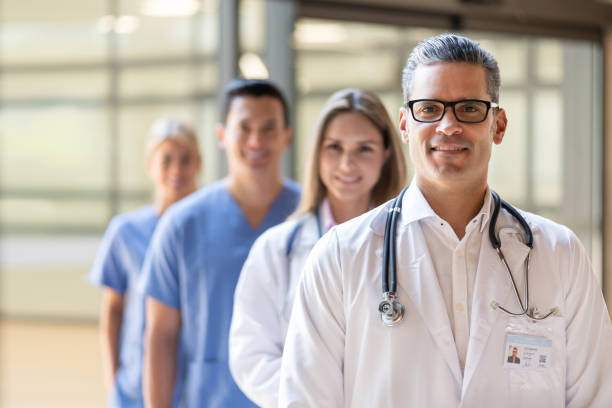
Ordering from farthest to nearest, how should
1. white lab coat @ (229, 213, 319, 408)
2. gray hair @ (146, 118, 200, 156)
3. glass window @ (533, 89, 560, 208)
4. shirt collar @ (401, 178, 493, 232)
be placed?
glass window @ (533, 89, 560, 208) < gray hair @ (146, 118, 200, 156) < white lab coat @ (229, 213, 319, 408) < shirt collar @ (401, 178, 493, 232)

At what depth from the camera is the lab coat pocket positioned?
129cm

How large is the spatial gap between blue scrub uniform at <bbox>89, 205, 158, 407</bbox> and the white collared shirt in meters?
1.63

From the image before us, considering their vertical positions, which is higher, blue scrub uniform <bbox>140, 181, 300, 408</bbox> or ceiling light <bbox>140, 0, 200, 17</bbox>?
ceiling light <bbox>140, 0, 200, 17</bbox>

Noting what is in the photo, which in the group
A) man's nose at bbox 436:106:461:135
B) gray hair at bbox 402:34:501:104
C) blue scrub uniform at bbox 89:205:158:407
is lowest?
blue scrub uniform at bbox 89:205:158:407

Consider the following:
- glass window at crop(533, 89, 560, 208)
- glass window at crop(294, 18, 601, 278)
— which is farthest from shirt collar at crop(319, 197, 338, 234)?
glass window at crop(533, 89, 560, 208)

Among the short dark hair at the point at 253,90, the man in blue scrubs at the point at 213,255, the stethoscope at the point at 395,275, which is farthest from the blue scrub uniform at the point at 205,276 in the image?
the stethoscope at the point at 395,275

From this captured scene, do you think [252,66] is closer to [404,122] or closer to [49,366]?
[49,366]

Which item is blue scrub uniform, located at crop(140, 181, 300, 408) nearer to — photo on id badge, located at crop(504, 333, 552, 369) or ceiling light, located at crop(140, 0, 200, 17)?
photo on id badge, located at crop(504, 333, 552, 369)

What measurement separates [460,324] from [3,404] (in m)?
2.63

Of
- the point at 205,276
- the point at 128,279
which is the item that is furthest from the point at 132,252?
the point at 205,276

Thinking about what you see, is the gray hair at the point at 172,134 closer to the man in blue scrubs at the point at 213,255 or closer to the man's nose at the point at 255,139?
the man in blue scrubs at the point at 213,255

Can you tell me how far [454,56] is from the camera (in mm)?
1297

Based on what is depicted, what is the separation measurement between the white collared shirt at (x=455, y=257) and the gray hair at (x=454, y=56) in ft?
0.68

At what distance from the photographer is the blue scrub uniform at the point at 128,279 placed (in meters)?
2.78
